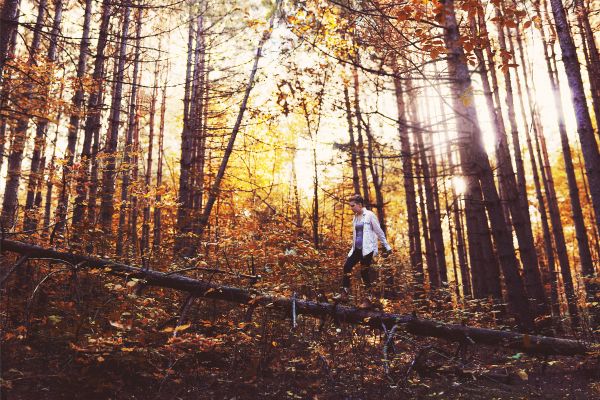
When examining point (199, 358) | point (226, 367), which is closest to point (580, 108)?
point (226, 367)

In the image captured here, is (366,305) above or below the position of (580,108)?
below

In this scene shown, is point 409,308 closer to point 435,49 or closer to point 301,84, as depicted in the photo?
point 435,49

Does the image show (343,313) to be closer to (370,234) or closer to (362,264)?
(362,264)

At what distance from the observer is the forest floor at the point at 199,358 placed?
12.0ft

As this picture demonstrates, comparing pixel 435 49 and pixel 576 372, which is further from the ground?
pixel 435 49

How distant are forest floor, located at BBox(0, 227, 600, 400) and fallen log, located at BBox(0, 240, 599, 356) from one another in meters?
0.16

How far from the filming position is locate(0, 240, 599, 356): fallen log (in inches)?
179

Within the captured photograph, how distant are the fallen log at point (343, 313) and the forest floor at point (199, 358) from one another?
16 centimetres

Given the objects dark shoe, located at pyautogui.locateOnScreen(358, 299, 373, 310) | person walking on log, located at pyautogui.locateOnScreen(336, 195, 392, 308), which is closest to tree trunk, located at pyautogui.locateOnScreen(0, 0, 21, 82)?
dark shoe, located at pyautogui.locateOnScreen(358, 299, 373, 310)

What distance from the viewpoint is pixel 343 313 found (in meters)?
4.82

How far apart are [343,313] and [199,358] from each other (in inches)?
74.6

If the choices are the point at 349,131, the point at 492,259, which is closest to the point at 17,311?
the point at 492,259

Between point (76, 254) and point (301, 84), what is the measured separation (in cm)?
681

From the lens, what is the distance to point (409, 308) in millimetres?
5965
